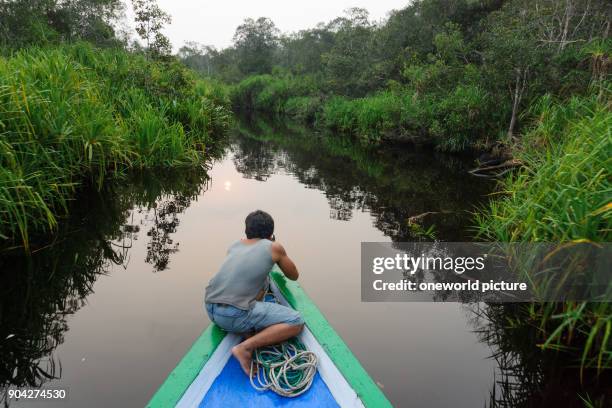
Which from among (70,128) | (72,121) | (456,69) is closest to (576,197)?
(70,128)

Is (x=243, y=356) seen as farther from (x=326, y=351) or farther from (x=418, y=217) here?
(x=418, y=217)

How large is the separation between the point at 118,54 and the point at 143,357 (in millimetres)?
8463

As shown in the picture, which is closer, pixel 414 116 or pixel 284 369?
pixel 284 369

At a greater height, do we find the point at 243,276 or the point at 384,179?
the point at 243,276

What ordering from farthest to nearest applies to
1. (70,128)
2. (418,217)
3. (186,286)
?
(418,217) → (70,128) → (186,286)

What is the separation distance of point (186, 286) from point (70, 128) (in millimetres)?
2561

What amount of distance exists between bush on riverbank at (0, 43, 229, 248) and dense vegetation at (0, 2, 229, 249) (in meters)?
0.01

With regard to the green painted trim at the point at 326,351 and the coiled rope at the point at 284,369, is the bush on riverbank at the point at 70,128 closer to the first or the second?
the green painted trim at the point at 326,351

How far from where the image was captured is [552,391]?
9.32 feet

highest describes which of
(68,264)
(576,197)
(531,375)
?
(576,197)

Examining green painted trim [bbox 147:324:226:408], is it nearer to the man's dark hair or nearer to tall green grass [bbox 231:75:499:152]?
the man's dark hair

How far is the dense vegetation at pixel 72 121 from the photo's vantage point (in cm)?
435

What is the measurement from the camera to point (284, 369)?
2.52 metres

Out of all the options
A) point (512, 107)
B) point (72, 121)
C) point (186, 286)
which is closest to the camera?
point (186, 286)
